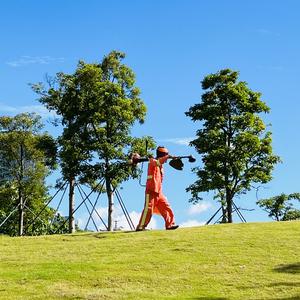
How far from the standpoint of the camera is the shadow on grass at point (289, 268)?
14625 millimetres

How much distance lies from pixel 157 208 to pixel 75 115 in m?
20.5

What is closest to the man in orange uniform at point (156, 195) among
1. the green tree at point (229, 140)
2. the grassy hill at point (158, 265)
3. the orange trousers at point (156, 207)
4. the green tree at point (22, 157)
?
the orange trousers at point (156, 207)

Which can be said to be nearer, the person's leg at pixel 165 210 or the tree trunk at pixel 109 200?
the person's leg at pixel 165 210

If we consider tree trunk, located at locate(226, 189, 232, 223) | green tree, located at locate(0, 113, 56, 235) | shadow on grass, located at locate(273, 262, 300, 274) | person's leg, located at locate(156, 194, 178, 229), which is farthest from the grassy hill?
green tree, located at locate(0, 113, 56, 235)

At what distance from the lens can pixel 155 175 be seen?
2098cm

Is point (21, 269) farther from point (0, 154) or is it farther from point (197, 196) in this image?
point (0, 154)

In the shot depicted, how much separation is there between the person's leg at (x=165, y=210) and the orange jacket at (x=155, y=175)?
1.03 feet

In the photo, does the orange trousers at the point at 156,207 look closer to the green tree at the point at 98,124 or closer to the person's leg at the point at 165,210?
the person's leg at the point at 165,210

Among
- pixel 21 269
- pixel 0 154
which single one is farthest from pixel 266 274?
pixel 0 154

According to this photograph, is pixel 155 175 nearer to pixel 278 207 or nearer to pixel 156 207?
pixel 156 207

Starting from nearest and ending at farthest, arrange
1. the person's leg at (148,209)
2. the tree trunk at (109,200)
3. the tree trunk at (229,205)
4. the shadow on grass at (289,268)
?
1. the shadow on grass at (289,268)
2. the person's leg at (148,209)
3. the tree trunk at (229,205)
4. the tree trunk at (109,200)

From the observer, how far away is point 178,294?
12758 mm

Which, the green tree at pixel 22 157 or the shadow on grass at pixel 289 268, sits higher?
the green tree at pixel 22 157

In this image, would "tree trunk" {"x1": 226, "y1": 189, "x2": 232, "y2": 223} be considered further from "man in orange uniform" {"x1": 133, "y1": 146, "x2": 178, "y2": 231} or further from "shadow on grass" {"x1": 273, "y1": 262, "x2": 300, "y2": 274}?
"shadow on grass" {"x1": 273, "y1": 262, "x2": 300, "y2": 274}
